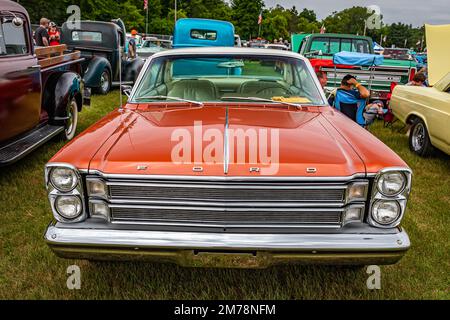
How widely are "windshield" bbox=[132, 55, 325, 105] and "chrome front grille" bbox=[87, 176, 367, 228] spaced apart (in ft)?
4.32

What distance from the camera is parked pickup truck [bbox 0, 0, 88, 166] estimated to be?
4762 millimetres

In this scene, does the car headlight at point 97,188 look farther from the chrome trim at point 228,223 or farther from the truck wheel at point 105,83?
the truck wheel at point 105,83

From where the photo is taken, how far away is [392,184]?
256 cm

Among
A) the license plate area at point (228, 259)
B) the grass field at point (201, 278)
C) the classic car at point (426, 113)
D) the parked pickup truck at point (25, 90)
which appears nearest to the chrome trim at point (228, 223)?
the license plate area at point (228, 259)

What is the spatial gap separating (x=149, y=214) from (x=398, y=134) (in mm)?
6757

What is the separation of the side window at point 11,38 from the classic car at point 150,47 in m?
12.5

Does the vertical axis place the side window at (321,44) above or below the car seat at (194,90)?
below

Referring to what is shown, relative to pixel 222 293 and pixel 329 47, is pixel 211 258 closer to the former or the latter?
pixel 222 293

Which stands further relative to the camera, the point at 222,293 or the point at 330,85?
the point at 330,85

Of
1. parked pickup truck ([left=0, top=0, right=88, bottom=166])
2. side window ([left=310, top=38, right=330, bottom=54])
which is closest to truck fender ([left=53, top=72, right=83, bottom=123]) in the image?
parked pickup truck ([left=0, top=0, right=88, bottom=166])

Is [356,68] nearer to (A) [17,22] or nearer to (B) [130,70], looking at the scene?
(B) [130,70]

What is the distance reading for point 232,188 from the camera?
8.04ft

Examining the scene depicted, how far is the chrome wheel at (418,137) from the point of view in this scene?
668 cm

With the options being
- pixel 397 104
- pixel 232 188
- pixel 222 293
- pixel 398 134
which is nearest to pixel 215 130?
pixel 232 188
